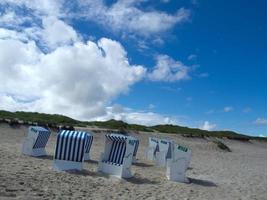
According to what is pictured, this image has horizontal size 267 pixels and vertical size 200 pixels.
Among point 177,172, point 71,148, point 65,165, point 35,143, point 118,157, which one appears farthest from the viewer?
point 35,143

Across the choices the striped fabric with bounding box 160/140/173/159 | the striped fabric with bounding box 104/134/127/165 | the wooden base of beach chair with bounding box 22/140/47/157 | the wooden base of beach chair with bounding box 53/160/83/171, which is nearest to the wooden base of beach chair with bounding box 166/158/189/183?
the striped fabric with bounding box 104/134/127/165

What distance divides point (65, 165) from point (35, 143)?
409cm

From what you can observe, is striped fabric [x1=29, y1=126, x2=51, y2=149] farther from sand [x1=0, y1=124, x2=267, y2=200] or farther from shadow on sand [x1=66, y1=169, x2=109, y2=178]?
shadow on sand [x1=66, y1=169, x2=109, y2=178]

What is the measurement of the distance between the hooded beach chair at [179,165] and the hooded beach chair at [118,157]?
1321 millimetres

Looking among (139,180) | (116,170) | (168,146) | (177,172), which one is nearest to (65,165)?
(116,170)

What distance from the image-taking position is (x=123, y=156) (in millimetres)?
13445

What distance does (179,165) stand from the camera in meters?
13.9

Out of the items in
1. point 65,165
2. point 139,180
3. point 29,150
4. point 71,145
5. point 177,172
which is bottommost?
point 139,180

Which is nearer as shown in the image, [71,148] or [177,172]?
[71,148]

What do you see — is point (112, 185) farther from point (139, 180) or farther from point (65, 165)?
point (65, 165)

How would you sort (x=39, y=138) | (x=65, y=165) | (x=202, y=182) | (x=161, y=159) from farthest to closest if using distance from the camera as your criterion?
1. (x=161, y=159)
2. (x=39, y=138)
3. (x=202, y=182)
4. (x=65, y=165)

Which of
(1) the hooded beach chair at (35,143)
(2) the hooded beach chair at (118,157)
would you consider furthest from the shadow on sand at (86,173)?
(1) the hooded beach chair at (35,143)

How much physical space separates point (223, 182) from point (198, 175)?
4.86 feet

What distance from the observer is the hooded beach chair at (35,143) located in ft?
53.7
